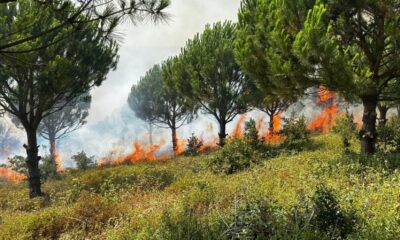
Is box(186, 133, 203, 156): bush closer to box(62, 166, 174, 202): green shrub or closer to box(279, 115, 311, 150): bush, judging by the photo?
box(279, 115, 311, 150): bush

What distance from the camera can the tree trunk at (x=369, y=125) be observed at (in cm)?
1135

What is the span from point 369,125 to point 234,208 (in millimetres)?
7376

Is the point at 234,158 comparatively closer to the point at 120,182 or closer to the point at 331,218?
the point at 120,182

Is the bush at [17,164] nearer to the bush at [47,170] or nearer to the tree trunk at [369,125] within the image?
the bush at [47,170]

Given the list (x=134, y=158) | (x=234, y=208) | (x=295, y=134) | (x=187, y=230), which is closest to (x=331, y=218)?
(x=234, y=208)

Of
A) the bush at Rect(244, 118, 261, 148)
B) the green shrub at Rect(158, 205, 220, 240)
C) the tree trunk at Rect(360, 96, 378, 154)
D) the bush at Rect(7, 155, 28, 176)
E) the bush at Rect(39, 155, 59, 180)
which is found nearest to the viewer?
the green shrub at Rect(158, 205, 220, 240)

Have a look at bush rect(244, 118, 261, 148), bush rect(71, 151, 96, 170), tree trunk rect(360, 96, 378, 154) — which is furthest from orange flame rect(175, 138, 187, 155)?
tree trunk rect(360, 96, 378, 154)

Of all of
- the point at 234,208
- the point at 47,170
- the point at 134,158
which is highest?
the point at 134,158

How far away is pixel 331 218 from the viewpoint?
5195mm

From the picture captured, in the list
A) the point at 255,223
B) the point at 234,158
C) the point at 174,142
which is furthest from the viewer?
the point at 174,142

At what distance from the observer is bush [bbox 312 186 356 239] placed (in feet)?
16.7

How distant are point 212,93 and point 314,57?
13.6 m

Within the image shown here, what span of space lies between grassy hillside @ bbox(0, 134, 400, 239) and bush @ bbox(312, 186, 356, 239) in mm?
31

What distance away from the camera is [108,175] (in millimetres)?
13820
